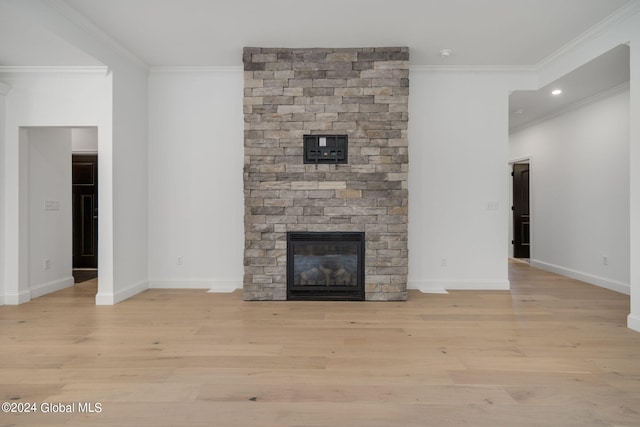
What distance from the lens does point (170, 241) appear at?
470 centimetres

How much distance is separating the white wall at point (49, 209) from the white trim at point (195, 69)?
4.81 feet

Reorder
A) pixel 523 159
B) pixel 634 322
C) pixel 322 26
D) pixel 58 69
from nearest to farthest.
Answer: pixel 634 322 < pixel 322 26 < pixel 58 69 < pixel 523 159

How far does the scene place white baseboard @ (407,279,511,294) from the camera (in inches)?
183

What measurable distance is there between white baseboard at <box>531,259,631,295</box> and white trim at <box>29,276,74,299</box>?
275 inches

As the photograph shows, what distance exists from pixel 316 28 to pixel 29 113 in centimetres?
325

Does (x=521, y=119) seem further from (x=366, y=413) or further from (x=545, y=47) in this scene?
(x=366, y=413)

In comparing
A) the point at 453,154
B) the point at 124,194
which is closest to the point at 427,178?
the point at 453,154

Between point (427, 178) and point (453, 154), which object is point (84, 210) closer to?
point (427, 178)

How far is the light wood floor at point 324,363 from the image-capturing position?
6.11 feet

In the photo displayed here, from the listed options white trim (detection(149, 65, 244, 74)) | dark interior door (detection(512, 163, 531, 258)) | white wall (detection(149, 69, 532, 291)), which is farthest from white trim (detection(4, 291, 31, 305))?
dark interior door (detection(512, 163, 531, 258))

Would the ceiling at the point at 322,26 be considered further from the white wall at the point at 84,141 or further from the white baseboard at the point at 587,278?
the white baseboard at the point at 587,278

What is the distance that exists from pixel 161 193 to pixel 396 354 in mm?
3525

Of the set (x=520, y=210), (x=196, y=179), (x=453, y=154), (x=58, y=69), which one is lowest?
(x=520, y=210)

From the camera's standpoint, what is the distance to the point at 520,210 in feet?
24.8
